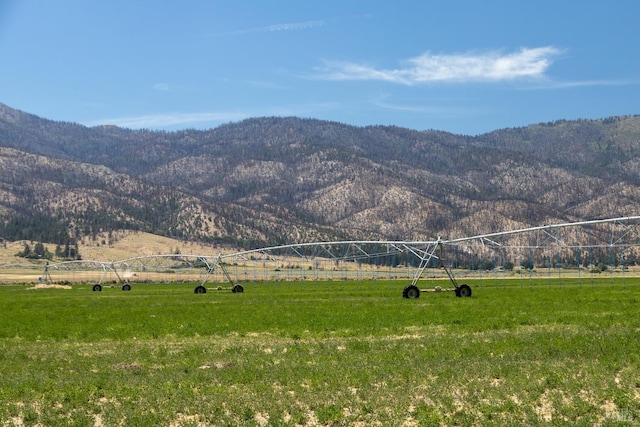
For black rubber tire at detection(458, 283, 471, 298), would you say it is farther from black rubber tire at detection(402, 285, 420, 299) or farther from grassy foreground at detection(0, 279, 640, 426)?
grassy foreground at detection(0, 279, 640, 426)

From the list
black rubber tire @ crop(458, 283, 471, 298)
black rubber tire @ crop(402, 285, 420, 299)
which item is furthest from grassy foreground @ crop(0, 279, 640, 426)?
black rubber tire @ crop(458, 283, 471, 298)

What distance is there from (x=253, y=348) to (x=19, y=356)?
29.9ft

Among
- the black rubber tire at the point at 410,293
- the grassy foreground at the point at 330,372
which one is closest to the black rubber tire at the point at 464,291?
the black rubber tire at the point at 410,293

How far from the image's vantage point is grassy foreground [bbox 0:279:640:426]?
772 inches

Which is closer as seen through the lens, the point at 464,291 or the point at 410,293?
the point at 410,293

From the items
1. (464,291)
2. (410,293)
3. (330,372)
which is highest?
(464,291)

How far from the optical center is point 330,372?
2534cm

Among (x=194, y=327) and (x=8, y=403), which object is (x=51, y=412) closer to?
(x=8, y=403)

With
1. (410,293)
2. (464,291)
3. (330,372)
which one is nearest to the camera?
(330,372)

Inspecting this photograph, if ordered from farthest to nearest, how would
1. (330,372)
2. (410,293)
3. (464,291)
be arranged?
1. (464,291)
2. (410,293)
3. (330,372)

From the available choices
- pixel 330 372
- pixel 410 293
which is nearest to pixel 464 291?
pixel 410 293

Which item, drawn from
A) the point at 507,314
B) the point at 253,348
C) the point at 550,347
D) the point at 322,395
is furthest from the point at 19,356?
the point at 507,314

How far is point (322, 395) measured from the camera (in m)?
21.7

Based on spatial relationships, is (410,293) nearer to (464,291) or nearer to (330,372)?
(464,291)
